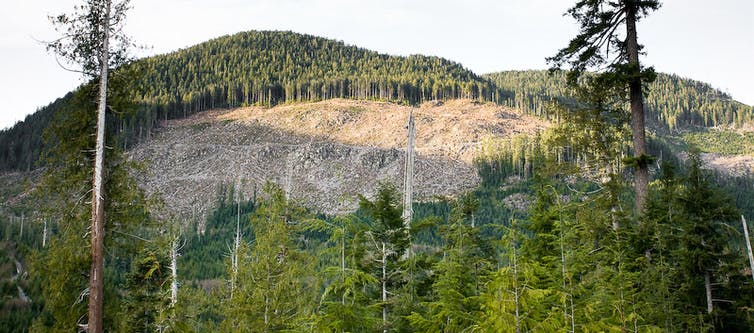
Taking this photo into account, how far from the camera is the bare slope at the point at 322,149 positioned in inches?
4195

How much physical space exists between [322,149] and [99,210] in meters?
108

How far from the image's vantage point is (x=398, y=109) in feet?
488

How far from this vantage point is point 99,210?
11.7 meters

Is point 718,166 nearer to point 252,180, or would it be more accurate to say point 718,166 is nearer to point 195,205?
point 252,180

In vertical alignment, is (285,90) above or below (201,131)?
above

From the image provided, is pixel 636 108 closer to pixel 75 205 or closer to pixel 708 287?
pixel 708 287

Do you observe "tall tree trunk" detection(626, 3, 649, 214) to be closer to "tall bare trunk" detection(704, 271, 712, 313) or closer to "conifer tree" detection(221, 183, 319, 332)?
"tall bare trunk" detection(704, 271, 712, 313)

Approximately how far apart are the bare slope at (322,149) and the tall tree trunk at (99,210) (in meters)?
81.9

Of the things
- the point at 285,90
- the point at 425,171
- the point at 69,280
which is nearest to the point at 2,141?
the point at 285,90

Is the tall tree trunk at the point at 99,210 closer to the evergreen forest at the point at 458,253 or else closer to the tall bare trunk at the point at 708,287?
the evergreen forest at the point at 458,253

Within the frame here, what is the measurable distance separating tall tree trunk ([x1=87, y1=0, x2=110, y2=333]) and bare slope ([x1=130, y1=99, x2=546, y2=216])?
269 ft

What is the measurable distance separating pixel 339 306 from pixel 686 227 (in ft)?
35.4

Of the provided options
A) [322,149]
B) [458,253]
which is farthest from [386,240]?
[322,149]

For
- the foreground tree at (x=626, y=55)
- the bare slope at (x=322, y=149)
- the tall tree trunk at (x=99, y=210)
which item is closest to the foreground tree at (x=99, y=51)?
the tall tree trunk at (x=99, y=210)
